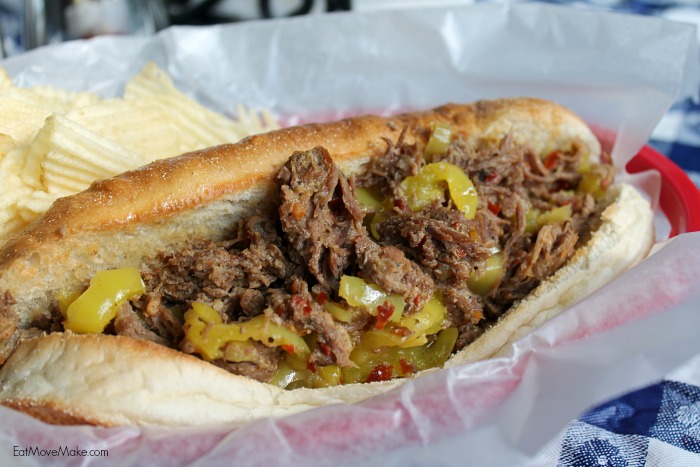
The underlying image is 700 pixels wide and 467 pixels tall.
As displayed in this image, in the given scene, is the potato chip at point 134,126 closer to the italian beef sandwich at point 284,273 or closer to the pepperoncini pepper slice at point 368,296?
the italian beef sandwich at point 284,273

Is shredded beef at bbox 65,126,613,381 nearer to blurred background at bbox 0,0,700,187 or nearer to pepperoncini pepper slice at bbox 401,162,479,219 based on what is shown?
pepperoncini pepper slice at bbox 401,162,479,219

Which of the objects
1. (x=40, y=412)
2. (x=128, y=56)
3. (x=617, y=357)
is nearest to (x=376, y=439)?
(x=617, y=357)

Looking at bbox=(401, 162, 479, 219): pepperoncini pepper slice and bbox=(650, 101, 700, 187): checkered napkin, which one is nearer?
bbox=(401, 162, 479, 219): pepperoncini pepper slice

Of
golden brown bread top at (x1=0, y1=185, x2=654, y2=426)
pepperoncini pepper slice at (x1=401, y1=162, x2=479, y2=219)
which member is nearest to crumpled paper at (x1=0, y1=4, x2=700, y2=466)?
golden brown bread top at (x1=0, y1=185, x2=654, y2=426)

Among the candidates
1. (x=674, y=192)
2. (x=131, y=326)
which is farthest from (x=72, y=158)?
(x=674, y=192)

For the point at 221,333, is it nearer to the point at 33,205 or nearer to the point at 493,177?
the point at 33,205
